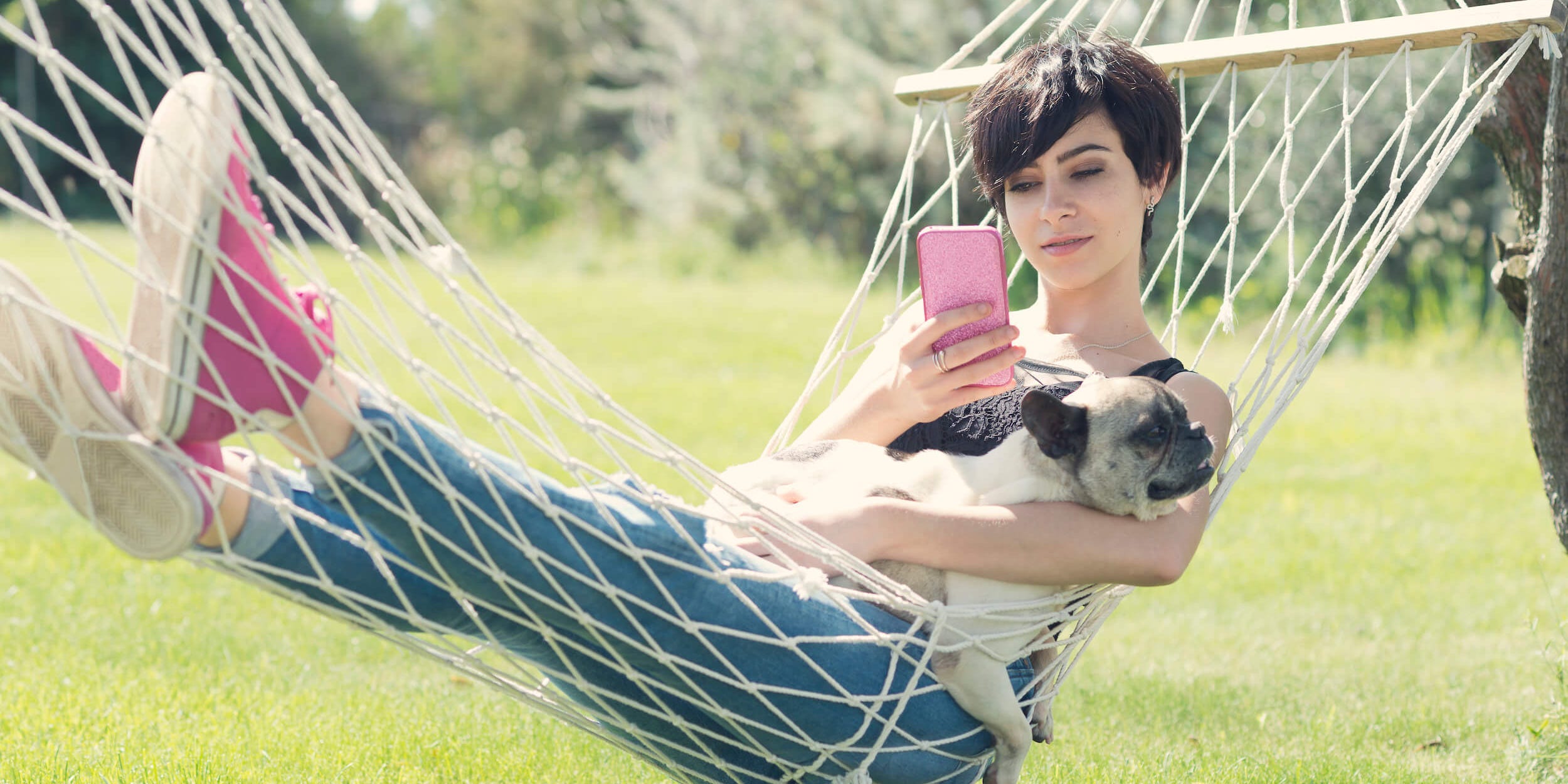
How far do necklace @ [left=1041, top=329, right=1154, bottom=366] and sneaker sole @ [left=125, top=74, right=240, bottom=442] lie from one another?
1399mm

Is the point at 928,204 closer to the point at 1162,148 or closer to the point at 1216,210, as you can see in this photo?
the point at 1162,148

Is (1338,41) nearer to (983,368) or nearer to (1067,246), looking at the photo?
(1067,246)

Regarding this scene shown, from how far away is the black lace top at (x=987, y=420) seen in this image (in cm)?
223

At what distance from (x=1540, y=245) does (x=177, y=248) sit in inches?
88.6

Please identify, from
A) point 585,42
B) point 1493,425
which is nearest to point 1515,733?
point 1493,425

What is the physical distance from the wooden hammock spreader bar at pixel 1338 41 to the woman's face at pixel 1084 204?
450 mm

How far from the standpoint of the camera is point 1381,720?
307 cm

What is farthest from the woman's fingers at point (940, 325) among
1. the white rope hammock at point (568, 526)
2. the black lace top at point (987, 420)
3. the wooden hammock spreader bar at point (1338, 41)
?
the wooden hammock spreader bar at point (1338, 41)

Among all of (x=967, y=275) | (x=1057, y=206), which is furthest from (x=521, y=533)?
(x=1057, y=206)

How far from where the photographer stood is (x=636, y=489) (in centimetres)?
185

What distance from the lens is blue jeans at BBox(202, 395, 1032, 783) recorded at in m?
1.60

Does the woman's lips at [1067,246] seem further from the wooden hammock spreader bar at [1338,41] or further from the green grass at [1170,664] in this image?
the green grass at [1170,664]

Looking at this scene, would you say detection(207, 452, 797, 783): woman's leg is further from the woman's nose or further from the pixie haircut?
the pixie haircut

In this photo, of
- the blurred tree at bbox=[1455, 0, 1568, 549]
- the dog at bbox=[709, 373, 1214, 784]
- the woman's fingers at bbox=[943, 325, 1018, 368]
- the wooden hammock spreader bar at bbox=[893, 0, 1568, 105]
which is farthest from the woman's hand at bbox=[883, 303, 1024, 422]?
the blurred tree at bbox=[1455, 0, 1568, 549]
